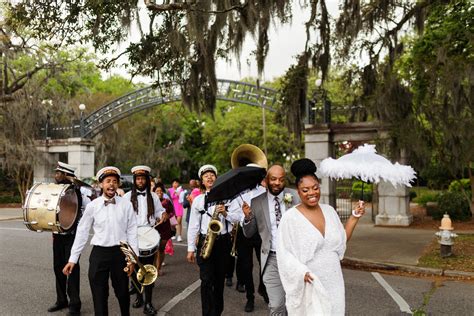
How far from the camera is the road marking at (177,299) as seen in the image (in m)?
5.73

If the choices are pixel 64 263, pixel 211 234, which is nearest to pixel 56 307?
pixel 64 263

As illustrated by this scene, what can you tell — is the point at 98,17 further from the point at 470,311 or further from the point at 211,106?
the point at 470,311

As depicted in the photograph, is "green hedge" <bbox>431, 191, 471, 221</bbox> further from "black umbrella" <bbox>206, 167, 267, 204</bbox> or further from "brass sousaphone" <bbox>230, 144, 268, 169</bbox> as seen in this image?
"black umbrella" <bbox>206, 167, 267, 204</bbox>

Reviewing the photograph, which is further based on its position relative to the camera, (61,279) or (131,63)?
(131,63)

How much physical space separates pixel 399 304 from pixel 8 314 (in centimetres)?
498

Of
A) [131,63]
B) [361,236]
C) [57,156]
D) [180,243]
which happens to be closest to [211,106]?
[131,63]

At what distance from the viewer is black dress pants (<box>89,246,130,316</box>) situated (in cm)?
460

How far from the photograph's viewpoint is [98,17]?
354 inches

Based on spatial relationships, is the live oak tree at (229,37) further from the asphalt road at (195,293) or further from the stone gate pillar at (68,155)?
the stone gate pillar at (68,155)

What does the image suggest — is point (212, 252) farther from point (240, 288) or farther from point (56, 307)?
point (56, 307)

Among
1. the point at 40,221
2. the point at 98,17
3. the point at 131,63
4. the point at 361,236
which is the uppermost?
the point at 98,17

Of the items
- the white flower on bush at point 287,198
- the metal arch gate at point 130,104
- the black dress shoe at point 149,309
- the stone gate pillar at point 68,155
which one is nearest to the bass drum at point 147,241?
the black dress shoe at point 149,309

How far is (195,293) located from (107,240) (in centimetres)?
239

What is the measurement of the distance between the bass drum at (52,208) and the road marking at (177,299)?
1564mm
